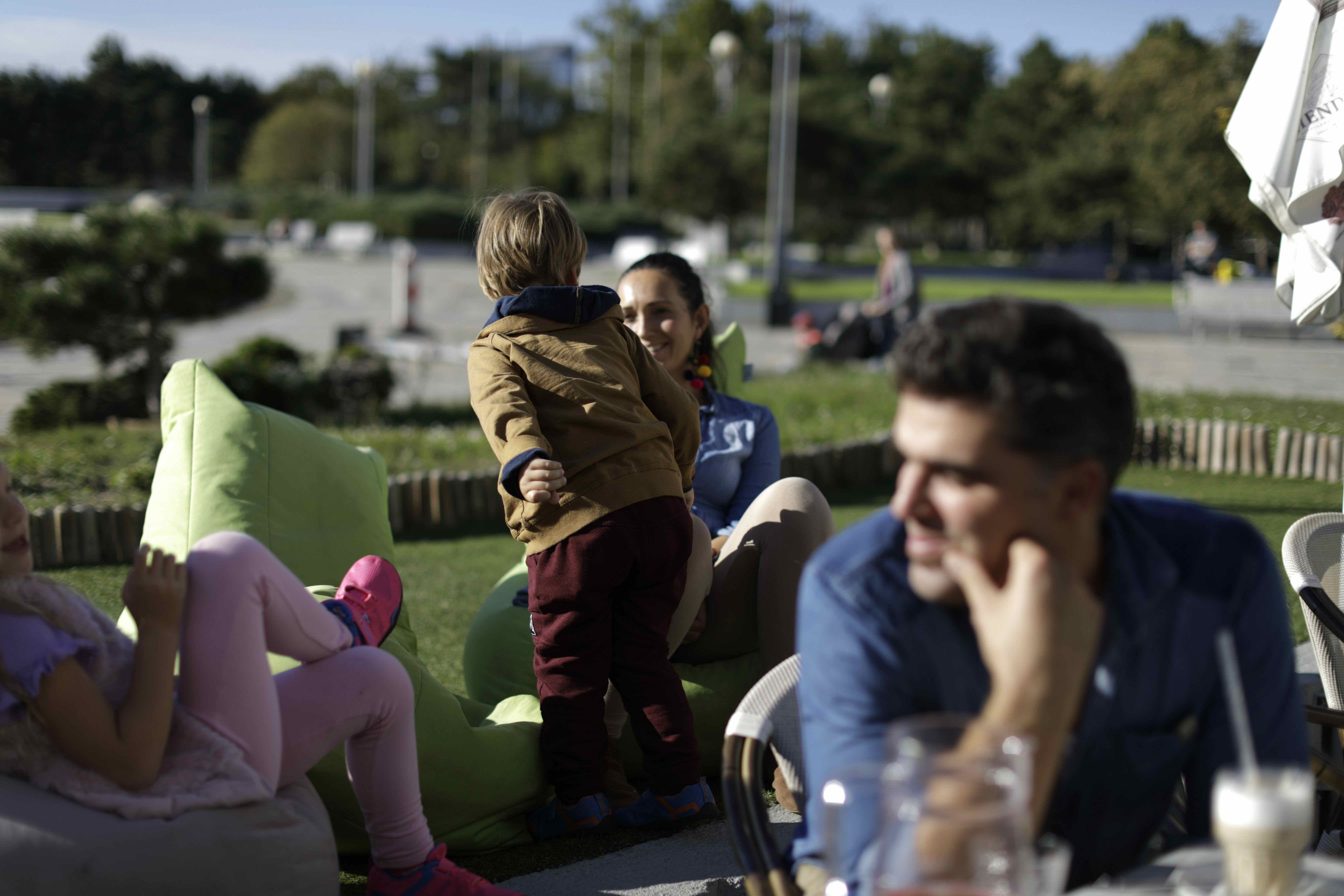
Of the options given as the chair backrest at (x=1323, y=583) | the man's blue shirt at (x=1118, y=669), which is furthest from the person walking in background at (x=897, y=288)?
the man's blue shirt at (x=1118, y=669)

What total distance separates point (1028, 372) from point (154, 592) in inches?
58.9

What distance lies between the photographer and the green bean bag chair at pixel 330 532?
3033 millimetres

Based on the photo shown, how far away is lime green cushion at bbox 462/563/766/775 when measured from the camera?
3.48 m

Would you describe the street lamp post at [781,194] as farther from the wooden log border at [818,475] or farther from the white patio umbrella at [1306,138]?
the white patio umbrella at [1306,138]

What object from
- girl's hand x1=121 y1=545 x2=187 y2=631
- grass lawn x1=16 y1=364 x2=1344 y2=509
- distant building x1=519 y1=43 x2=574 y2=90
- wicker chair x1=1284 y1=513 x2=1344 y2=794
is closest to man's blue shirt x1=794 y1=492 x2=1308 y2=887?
wicker chair x1=1284 y1=513 x2=1344 y2=794

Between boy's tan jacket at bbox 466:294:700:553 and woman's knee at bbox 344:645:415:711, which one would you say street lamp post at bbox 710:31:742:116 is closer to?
boy's tan jacket at bbox 466:294:700:553

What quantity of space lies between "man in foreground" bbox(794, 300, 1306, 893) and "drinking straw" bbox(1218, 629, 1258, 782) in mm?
14

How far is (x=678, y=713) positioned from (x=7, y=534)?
164 centimetres

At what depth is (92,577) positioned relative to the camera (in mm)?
5695

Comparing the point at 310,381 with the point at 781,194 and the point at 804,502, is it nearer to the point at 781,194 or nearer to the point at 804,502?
the point at 804,502

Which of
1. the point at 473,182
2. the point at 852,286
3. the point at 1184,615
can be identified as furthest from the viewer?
the point at 473,182

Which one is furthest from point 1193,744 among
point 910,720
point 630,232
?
point 630,232

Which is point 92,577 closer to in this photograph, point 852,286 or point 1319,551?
point 1319,551

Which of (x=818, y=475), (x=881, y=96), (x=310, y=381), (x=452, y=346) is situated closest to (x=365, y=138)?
(x=881, y=96)
